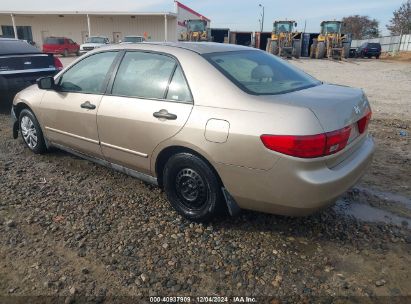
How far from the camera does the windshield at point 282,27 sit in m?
28.1

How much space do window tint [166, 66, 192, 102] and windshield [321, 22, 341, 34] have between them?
1139 inches

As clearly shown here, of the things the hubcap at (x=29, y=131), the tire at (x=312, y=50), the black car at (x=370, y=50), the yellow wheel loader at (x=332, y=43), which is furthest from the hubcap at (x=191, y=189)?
the black car at (x=370, y=50)

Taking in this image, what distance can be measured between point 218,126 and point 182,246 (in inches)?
41.1

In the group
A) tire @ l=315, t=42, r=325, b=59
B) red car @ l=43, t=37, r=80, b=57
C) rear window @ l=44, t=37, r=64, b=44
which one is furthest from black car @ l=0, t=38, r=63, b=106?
rear window @ l=44, t=37, r=64, b=44

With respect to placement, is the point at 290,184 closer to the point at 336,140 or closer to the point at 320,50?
the point at 336,140

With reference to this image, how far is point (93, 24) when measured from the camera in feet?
127

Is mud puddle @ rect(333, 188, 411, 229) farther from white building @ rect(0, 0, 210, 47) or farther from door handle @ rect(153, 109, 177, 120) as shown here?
white building @ rect(0, 0, 210, 47)

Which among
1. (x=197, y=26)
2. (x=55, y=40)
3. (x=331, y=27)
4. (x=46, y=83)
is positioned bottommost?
(x=55, y=40)

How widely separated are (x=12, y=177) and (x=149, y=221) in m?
2.07

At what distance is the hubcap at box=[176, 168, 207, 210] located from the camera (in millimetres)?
3076

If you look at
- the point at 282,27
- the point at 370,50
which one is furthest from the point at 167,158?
the point at 370,50

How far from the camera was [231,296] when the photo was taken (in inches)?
93.0

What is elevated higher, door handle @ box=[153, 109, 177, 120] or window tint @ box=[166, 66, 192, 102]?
window tint @ box=[166, 66, 192, 102]

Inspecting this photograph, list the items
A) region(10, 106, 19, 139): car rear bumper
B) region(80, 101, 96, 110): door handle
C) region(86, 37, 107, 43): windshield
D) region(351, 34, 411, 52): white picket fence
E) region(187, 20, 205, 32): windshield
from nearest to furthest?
1. region(80, 101, 96, 110): door handle
2. region(10, 106, 19, 139): car rear bumper
3. region(86, 37, 107, 43): windshield
4. region(187, 20, 205, 32): windshield
5. region(351, 34, 411, 52): white picket fence
